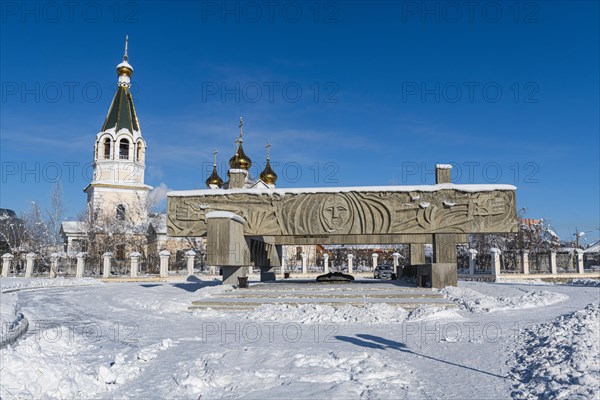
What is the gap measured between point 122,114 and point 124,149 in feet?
11.3

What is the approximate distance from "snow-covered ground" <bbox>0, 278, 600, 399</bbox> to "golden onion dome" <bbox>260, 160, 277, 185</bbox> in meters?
35.3

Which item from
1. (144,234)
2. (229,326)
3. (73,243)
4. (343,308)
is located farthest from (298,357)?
(73,243)

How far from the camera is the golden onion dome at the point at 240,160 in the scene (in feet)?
149

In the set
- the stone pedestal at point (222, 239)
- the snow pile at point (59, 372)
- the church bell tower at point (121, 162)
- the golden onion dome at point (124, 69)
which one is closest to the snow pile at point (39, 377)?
the snow pile at point (59, 372)

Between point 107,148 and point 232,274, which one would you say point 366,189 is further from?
point 107,148

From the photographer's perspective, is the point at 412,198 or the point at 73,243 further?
the point at 73,243

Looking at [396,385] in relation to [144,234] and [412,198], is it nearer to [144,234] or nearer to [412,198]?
[412,198]

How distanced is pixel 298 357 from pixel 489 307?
702 cm

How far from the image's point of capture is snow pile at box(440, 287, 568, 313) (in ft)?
40.7

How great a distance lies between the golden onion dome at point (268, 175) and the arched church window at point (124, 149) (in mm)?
13501

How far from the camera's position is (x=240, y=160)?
45.4m

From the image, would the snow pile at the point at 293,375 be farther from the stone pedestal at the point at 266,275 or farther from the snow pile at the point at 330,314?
the stone pedestal at the point at 266,275

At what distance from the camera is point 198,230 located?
18.3m

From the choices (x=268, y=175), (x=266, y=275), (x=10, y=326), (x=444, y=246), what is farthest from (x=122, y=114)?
(x=10, y=326)
